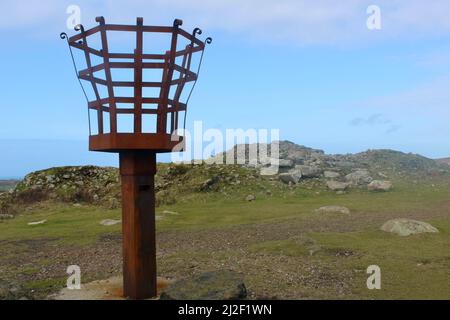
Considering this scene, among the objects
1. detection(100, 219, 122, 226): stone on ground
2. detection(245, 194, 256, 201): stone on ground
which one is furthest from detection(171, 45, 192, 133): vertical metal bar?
detection(245, 194, 256, 201): stone on ground

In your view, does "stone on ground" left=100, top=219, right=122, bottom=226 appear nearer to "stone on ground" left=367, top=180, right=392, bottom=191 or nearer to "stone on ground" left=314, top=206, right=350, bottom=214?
"stone on ground" left=314, top=206, right=350, bottom=214

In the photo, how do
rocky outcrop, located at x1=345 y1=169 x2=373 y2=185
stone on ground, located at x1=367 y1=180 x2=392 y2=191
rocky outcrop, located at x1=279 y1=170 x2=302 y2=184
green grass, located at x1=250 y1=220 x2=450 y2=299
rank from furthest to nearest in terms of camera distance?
rocky outcrop, located at x1=345 y1=169 x2=373 y2=185 → rocky outcrop, located at x1=279 y1=170 x2=302 y2=184 → stone on ground, located at x1=367 y1=180 x2=392 y2=191 → green grass, located at x1=250 y1=220 x2=450 y2=299

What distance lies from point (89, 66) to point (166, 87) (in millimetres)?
1139

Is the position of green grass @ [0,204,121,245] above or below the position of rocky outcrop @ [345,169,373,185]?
below

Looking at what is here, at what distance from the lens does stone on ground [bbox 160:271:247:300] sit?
19.4ft

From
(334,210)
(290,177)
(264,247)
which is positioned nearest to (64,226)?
(264,247)

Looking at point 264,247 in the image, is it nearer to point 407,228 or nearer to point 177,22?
point 407,228

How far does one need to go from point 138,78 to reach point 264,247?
530cm

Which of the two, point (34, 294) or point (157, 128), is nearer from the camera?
point (157, 128)

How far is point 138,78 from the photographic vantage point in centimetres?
627

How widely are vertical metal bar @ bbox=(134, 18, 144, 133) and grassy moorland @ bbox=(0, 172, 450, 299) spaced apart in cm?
310
